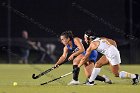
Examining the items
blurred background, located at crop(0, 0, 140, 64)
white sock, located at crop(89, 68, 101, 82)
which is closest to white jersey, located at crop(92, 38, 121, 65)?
white sock, located at crop(89, 68, 101, 82)

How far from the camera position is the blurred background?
30.6 m

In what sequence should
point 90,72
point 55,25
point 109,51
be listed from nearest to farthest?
point 109,51 < point 90,72 < point 55,25

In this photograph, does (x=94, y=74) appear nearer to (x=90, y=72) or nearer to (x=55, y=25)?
(x=90, y=72)

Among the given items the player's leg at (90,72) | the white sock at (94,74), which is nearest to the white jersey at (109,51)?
the white sock at (94,74)

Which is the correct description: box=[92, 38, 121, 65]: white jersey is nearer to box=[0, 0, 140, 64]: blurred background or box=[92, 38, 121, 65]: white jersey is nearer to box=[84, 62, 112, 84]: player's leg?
box=[84, 62, 112, 84]: player's leg

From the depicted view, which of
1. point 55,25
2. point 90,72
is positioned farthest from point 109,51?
point 55,25

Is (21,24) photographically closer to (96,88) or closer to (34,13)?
(34,13)

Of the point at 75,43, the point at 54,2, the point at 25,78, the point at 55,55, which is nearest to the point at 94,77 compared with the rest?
the point at 75,43

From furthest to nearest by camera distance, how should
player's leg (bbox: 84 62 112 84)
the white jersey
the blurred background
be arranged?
the blurred background, player's leg (bbox: 84 62 112 84), the white jersey

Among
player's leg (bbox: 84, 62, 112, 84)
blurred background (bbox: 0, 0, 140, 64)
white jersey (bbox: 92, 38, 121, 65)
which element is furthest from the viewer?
blurred background (bbox: 0, 0, 140, 64)

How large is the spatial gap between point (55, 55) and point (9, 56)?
208 centimetres

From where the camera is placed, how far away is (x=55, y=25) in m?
31.8

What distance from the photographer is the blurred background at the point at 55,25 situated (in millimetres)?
30578

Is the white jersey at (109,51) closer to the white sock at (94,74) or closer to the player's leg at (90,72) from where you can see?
the white sock at (94,74)
